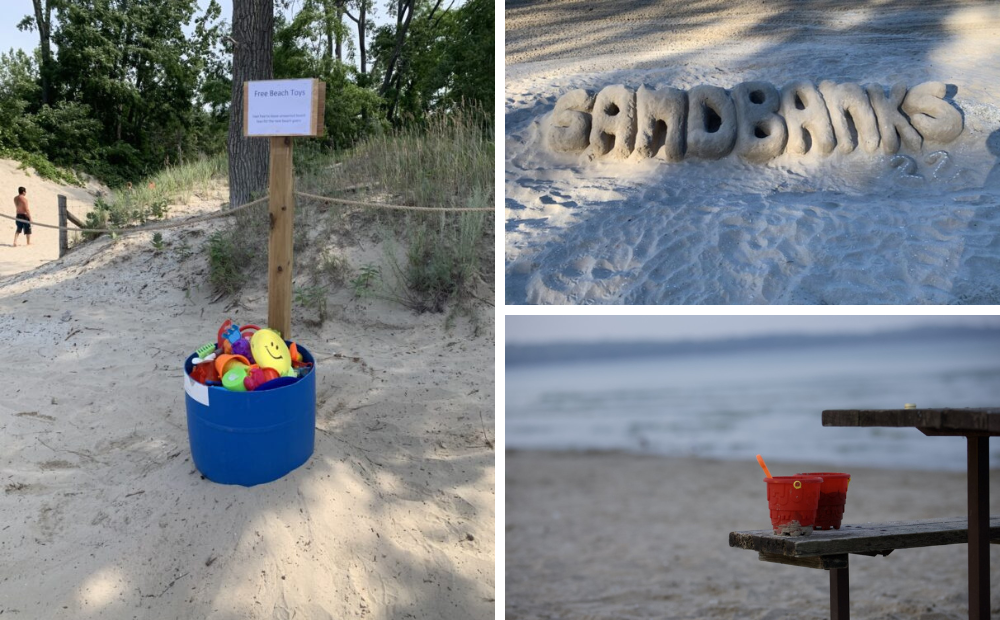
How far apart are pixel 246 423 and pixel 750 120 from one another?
2.76m

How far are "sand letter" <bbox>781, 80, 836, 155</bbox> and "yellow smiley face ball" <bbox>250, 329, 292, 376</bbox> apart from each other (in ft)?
8.45

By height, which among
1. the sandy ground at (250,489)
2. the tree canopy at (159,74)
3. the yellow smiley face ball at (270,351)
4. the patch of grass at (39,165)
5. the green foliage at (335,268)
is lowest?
the sandy ground at (250,489)

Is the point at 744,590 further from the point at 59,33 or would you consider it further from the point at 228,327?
the point at 59,33

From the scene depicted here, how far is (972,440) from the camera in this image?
247 cm

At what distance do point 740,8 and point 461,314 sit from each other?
9.48 ft

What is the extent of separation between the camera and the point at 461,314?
21.2ft

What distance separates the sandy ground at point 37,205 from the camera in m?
14.5

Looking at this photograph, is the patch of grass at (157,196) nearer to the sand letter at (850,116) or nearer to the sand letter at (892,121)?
the sand letter at (850,116)

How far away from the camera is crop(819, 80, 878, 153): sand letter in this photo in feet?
13.6

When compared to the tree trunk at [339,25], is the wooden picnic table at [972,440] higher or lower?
lower

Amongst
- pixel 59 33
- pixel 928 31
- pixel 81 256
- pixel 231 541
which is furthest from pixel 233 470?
pixel 59 33

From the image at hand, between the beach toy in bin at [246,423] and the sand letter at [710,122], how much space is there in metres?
2.09

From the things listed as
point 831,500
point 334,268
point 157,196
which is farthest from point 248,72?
point 831,500

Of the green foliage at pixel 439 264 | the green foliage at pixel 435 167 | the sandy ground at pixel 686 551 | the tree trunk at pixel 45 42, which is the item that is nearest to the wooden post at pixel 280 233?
the sandy ground at pixel 686 551
